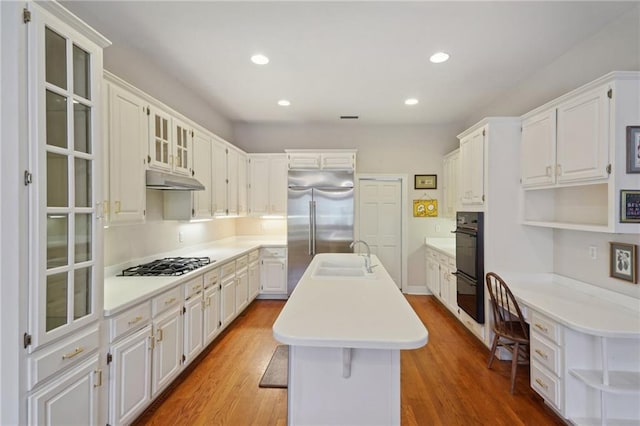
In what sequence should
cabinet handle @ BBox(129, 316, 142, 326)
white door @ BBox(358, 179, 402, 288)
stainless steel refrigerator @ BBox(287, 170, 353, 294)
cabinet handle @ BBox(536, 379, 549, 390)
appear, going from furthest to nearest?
white door @ BBox(358, 179, 402, 288)
stainless steel refrigerator @ BBox(287, 170, 353, 294)
cabinet handle @ BBox(536, 379, 549, 390)
cabinet handle @ BBox(129, 316, 142, 326)

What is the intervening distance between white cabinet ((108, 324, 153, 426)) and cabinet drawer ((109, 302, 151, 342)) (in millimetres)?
19

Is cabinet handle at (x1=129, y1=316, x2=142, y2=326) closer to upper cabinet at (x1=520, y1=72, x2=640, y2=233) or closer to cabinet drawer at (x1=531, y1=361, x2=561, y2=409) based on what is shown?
cabinet drawer at (x1=531, y1=361, x2=561, y2=409)

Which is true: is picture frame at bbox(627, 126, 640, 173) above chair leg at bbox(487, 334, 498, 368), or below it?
above

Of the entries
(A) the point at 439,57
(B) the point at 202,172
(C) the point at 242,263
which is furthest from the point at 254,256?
(A) the point at 439,57

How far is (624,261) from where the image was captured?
2.12 metres

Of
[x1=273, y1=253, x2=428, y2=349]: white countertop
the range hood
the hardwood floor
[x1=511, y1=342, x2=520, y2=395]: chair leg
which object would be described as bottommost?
the hardwood floor

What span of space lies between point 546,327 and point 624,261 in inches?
29.1

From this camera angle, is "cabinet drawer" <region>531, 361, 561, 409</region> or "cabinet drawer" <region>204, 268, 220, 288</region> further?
"cabinet drawer" <region>204, 268, 220, 288</region>

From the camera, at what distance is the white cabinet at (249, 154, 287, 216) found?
4.90 m

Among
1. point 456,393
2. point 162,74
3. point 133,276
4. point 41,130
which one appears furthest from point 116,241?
point 456,393

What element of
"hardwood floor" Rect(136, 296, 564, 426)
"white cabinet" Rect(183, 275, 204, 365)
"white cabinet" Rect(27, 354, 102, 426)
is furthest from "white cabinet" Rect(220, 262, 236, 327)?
"white cabinet" Rect(27, 354, 102, 426)

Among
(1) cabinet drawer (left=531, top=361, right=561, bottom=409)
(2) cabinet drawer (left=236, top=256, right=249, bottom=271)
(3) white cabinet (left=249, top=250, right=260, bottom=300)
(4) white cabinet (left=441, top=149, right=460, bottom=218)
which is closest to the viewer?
(1) cabinet drawer (left=531, top=361, right=561, bottom=409)

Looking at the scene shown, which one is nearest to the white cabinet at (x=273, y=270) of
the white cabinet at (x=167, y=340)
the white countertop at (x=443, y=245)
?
the white cabinet at (x=167, y=340)

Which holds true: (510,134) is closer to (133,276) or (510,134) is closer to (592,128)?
(592,128)
